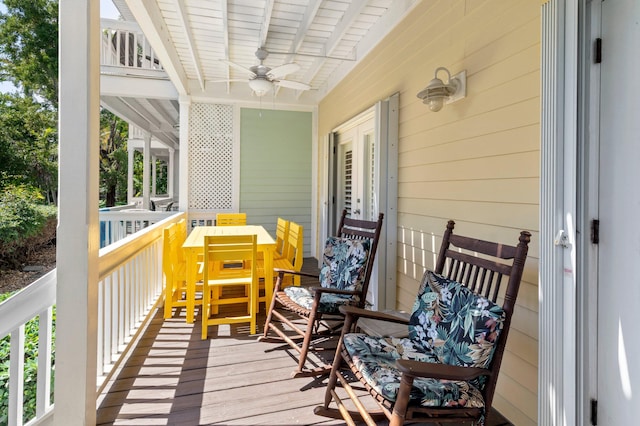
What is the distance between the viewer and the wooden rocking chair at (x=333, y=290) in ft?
7.94

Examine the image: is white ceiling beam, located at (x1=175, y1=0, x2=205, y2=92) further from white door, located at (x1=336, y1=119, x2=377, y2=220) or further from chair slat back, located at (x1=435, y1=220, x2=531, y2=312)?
chair slat back, located at (x1=435, y1=220, x2=531, y2=312)

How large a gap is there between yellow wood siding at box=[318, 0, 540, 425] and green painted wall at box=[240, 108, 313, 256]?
3.20m

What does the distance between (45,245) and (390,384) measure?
4906 millimetres

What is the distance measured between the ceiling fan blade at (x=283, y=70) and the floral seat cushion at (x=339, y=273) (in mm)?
1912

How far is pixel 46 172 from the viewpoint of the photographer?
4.52 meters

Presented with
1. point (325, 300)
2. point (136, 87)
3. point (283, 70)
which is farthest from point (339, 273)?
point (136, 87)

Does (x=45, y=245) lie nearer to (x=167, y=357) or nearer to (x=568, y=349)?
(x=167, y=357)

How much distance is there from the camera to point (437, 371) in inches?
50.6

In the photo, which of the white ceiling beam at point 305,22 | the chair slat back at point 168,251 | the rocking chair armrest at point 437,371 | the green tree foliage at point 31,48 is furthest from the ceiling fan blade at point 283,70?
the green tree foliage at point 31,48

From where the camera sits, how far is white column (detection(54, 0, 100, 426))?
1652 mm

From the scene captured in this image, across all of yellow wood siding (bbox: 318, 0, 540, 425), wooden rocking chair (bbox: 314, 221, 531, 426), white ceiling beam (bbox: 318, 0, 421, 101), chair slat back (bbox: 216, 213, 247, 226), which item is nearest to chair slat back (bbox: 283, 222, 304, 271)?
yellow wood siding (bbox: 318, 0, 540, 425)

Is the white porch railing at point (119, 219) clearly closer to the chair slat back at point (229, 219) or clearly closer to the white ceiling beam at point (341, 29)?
the chair slat back at point (229, 219)

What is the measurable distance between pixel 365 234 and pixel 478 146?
1.20 meters

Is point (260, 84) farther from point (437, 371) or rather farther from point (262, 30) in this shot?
point (437, 371)
